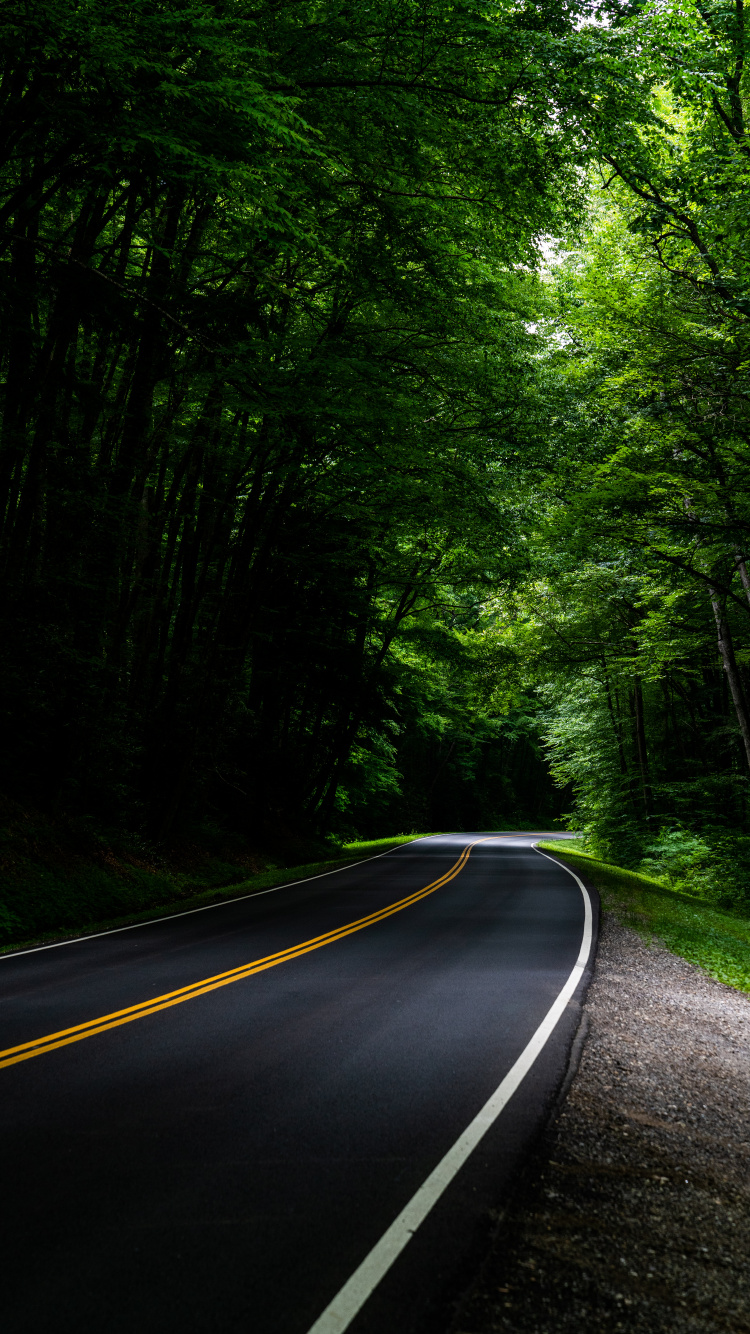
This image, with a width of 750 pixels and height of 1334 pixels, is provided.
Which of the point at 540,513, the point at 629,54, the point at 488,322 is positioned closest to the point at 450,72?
the point at 629,54

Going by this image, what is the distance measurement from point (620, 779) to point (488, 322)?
19682 millimetres

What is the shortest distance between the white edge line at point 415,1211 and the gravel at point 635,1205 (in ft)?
1.14

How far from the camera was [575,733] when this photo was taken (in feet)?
104

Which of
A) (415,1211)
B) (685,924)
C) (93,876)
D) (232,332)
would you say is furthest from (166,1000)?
(685,924)

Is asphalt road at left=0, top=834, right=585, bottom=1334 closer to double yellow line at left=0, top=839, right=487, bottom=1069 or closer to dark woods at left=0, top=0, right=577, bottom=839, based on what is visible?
double yellow line at left=0, top=839, right=487, bottom=1069

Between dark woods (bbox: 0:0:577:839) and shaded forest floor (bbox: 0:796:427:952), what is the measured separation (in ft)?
2.72

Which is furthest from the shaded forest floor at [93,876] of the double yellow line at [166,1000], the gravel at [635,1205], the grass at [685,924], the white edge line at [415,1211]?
the gravel at [635,1205]

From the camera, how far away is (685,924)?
44.5ft

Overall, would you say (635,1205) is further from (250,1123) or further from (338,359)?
(338,359)

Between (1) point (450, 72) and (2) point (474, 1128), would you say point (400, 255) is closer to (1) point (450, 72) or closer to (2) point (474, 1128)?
(1) point (450, 72)

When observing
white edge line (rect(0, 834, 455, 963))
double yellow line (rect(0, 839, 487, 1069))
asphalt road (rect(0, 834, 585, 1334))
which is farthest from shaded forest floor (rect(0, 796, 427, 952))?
double yellow line (rect(0, 839, 487, 1069))

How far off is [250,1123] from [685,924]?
1115 cm

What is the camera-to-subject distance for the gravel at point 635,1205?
9.61 ft

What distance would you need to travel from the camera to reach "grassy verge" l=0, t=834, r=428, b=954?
10.5m
